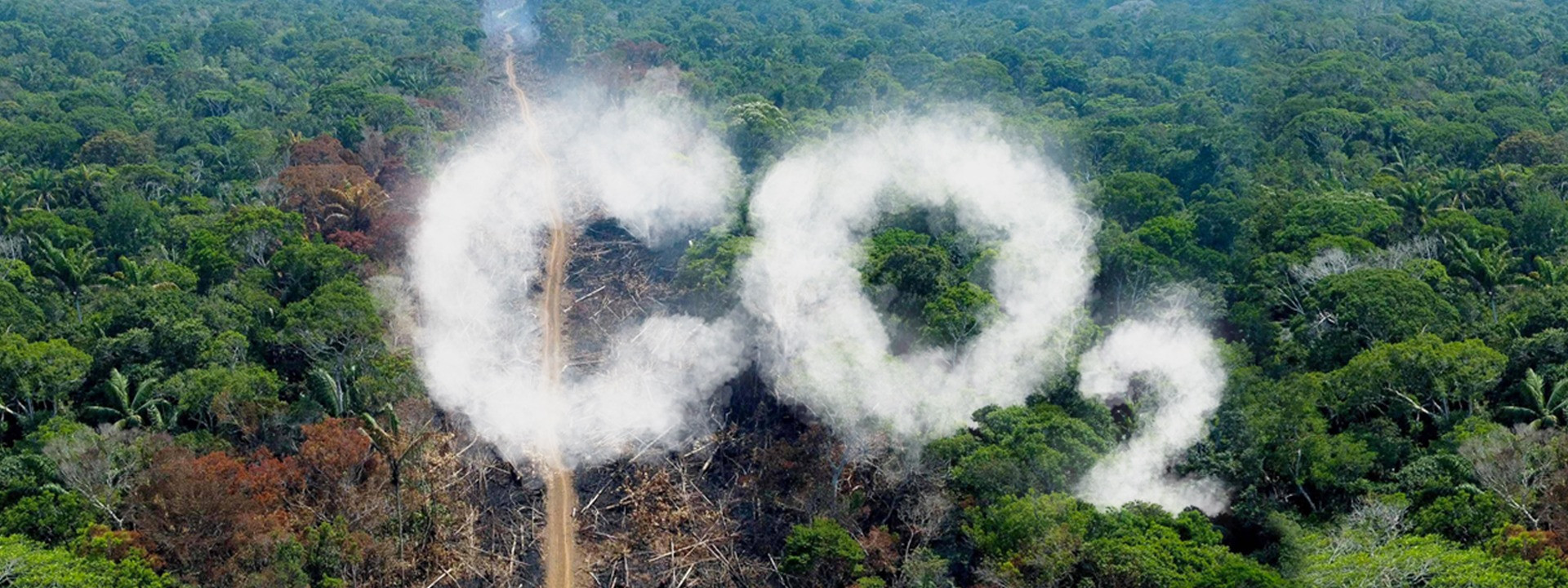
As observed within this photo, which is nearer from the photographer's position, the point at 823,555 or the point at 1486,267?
the point at 823,555

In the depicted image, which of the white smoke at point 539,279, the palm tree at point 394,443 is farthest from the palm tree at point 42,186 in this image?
the palm tree at point 394,443

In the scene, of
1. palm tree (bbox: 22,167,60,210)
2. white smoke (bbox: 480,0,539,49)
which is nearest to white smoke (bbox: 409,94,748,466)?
palm tree (bbox: 22,167,60,210)

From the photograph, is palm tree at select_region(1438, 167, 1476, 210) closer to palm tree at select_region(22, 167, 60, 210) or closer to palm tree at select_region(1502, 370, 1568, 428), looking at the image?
palm tree at select_region(1502, 370, 1568, 428)

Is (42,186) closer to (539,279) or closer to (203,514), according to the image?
(539,279)

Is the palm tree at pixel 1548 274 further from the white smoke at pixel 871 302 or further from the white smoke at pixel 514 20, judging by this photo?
the white smoke at pixel 514 20

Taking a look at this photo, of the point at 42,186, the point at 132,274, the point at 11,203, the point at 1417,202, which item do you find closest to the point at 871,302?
the point at 1417,202

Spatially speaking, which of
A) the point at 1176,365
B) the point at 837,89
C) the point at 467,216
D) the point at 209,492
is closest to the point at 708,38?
the point at 837,89

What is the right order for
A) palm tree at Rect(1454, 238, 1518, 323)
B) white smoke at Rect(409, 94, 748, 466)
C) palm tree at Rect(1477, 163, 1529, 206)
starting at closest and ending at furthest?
white smoke at Rect(409, 94, 748, 466), palm tree at Rect(1454, 238, 1518, 323), palm tree at Rect(1477, 163, 1529, 206)
